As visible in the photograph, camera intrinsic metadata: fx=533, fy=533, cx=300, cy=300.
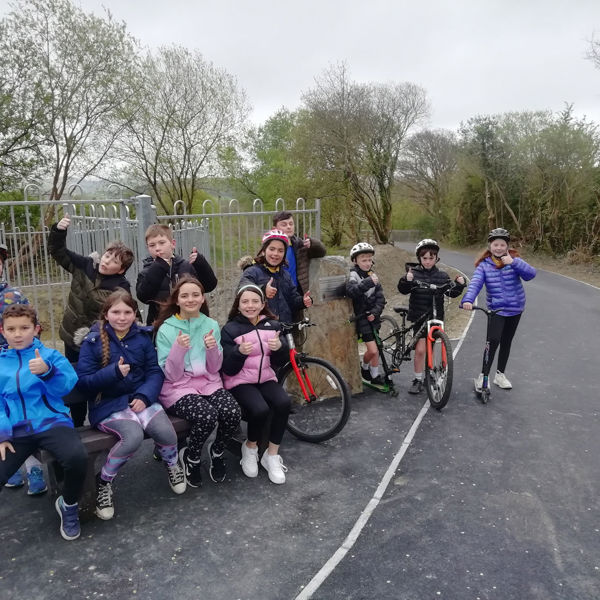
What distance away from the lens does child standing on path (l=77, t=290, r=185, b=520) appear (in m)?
3.39

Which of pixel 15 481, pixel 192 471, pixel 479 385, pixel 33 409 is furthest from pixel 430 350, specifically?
pixel 15 481

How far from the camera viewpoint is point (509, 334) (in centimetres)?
564

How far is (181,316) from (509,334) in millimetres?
3566

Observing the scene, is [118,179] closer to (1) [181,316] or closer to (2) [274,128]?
(2) [274,128]

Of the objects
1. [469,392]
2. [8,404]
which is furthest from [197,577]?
[469,392]

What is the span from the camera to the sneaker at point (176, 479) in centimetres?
369

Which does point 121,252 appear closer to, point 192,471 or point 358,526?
point 192,471

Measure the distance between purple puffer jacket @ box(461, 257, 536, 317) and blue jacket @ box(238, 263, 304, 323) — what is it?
1.83m

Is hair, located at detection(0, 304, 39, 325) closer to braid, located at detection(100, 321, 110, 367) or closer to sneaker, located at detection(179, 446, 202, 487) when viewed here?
braid, located at detection(100, 321, 110, 367)

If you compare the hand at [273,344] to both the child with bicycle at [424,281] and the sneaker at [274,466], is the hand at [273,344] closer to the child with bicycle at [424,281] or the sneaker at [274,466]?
the sneaker at [274,466]

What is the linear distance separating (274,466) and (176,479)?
0.71m

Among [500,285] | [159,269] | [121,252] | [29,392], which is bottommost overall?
[29,392]

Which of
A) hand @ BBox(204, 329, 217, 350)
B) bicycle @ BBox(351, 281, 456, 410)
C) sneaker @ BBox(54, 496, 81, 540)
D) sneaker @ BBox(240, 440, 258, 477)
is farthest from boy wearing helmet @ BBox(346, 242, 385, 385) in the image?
sneaker @ BBox(54, 496, 81, 540)

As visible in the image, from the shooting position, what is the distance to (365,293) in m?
5.49
